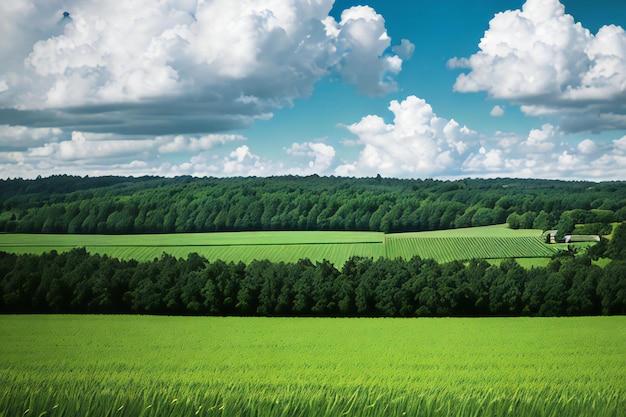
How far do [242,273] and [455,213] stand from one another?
14.3ft

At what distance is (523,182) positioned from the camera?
36.2 feet

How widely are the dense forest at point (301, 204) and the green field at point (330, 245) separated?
0.56 feet

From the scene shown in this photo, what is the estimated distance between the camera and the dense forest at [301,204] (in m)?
9.87

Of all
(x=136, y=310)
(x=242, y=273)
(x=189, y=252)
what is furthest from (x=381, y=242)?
(x=136, y=310)

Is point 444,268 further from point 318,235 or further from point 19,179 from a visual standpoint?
point 19,179

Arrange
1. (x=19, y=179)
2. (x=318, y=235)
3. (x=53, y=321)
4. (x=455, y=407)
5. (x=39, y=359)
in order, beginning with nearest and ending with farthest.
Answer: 1. (x=455, y=407)
2. (x=39, y=359)
3. (x=19, y=179)
4. (x=53, y=321)
5. (x=318, y=235)

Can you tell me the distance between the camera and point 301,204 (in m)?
11.7

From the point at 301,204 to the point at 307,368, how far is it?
4.19 metres

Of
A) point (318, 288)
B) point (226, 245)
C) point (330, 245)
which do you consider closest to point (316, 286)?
point (318, 288)

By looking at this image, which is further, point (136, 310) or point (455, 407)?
point (136, 310)

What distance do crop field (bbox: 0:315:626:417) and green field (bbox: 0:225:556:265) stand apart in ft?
4.30

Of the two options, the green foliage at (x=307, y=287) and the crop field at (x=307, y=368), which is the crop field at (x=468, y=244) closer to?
the green foliage at (x=307, y=287)

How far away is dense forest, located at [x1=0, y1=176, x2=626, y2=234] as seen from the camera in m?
9.87

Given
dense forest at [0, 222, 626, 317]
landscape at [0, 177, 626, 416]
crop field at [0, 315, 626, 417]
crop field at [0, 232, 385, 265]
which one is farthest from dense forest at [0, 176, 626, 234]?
crop field at [0, 315, 626, 417]
